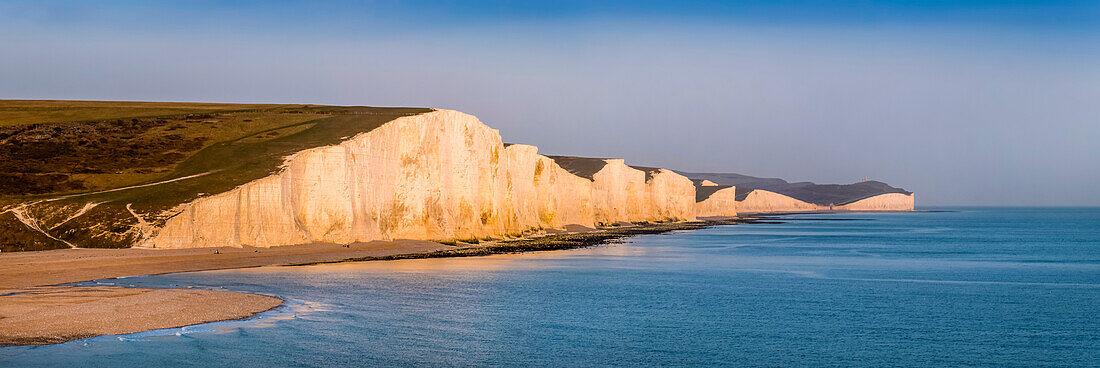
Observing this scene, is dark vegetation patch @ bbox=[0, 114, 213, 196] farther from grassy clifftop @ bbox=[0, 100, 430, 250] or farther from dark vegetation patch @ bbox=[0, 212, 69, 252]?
dark vegetation patch @ bbox=[0, 212, 69, 252]

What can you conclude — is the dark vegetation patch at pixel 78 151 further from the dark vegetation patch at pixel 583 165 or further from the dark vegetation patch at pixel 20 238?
the dark vegetation patch at pixel 583 165

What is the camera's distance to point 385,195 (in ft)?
164

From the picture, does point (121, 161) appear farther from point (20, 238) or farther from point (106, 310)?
point (106, 310)

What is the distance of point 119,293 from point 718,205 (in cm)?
16570

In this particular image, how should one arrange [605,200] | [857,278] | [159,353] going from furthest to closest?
1. [605,200]
2. [857,278]
3. [159,353]

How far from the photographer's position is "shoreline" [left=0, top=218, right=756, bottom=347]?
60.0 ft

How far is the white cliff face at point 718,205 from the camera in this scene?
17938cm

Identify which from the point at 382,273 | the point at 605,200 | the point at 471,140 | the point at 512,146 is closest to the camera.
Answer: the point at 382,273

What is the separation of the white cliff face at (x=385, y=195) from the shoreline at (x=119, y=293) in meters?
1.40

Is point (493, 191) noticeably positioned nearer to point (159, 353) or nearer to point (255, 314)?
point (255, 314)

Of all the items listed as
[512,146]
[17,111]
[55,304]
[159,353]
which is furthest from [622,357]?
[17,111]

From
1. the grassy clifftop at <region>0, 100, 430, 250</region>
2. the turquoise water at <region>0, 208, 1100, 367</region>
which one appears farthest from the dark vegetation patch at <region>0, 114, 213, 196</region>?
the turquoise water at <region>0, 208, 1100, 367</region>

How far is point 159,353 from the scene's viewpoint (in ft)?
52.6

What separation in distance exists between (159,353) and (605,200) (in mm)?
94120
